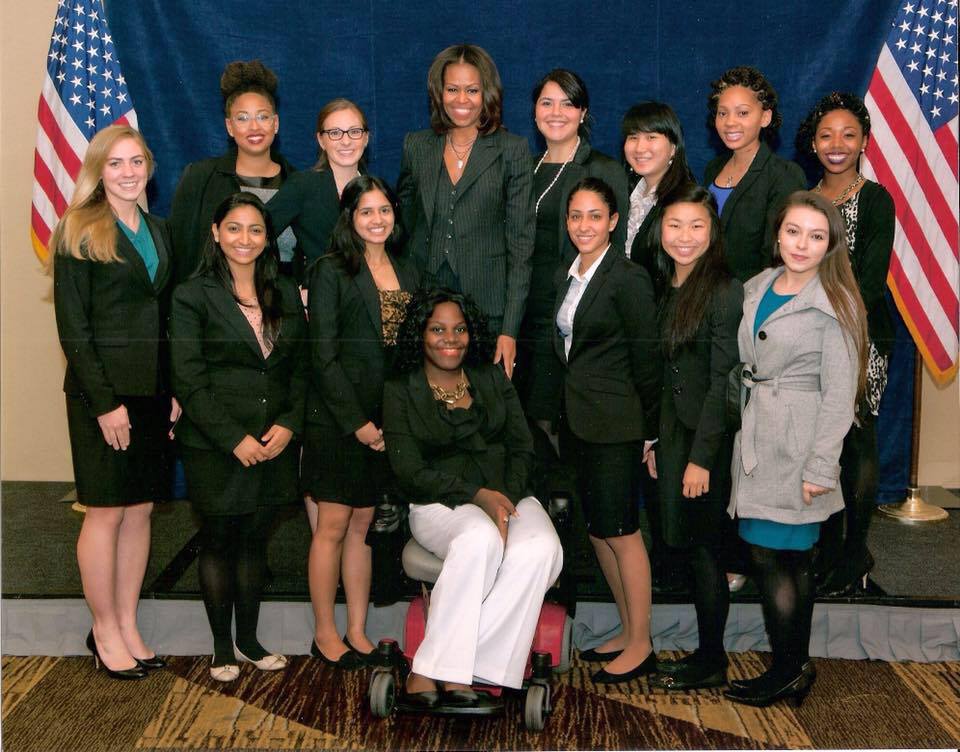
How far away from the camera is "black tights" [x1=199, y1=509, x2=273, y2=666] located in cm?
351

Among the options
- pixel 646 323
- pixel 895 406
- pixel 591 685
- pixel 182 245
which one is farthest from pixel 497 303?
pixel 895 406

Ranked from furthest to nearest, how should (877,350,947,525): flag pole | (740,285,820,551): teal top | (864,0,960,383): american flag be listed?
(877,350,947,525): flag pole < (864,0,960,383): american flag < (740,285,820,551): teal top

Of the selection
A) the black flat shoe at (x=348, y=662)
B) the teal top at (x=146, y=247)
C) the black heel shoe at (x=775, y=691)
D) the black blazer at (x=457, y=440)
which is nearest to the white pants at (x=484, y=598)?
the black blazer at (x=457, y=440)

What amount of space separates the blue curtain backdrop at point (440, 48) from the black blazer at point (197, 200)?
86 mm

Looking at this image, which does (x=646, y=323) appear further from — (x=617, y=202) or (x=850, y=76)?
(x=850, y=76)

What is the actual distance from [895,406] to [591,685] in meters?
1.41

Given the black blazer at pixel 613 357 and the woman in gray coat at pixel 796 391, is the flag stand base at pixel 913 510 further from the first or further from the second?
the black blazer at pixel 613 357

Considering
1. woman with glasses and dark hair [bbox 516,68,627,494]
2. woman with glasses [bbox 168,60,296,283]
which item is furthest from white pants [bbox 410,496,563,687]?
woman with glasses [bbox 168,60,296,283]

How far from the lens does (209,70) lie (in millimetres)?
3566

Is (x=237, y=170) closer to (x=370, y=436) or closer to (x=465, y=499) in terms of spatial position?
(x=370, y=436)

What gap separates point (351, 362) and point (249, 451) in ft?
1.34

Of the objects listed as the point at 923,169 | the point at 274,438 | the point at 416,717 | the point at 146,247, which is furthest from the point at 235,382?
the point at 923,169

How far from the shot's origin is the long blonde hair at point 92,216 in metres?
3.35

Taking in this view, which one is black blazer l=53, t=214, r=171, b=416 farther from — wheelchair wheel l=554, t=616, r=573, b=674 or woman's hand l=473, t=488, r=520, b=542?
wheelchair wheel l=554, t=616, r=573, b=674
